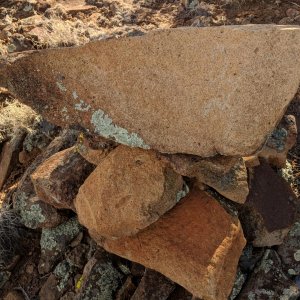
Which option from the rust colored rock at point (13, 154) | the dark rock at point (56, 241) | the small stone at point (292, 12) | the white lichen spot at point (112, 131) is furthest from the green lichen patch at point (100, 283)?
the small stone at point (292, 12)

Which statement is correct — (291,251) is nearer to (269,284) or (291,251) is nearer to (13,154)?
(269,284)

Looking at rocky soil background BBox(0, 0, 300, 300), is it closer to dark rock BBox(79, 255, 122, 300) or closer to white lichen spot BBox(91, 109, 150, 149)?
dark rock BBox(79, 255, 122, 300)

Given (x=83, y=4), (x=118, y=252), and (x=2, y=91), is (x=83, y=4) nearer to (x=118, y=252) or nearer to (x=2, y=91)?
(x=2, y=91)

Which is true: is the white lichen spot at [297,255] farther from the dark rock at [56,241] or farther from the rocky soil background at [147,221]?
the dark rock at [56,241]

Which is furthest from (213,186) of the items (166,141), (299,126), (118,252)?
(299,126)

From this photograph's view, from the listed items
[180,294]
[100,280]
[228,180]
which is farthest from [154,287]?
[228,180]

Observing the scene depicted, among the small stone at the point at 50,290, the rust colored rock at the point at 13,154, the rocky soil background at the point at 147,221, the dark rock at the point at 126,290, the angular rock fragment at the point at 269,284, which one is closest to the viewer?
the rocky soil background at the point at 147,221
